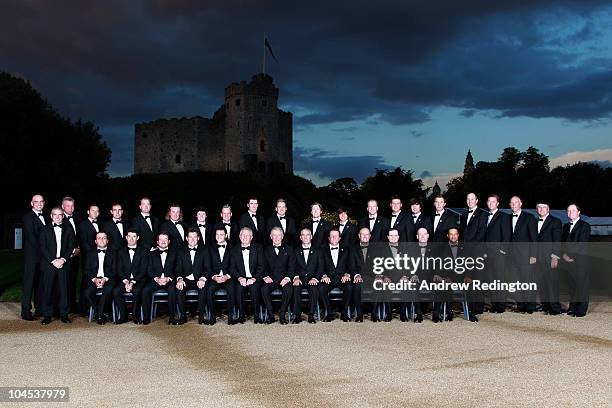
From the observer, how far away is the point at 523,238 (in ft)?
42.1

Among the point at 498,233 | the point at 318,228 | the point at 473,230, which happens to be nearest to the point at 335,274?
the point at 318,228

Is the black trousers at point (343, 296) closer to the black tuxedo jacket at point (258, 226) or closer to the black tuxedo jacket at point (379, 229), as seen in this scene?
the black tuxedo jacket at point (379, 229)

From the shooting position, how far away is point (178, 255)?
1202 centimetres

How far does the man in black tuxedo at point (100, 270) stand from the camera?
11545mm

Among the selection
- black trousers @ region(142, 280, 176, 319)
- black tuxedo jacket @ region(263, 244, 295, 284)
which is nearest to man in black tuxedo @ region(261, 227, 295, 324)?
black tuxedo jacket @ region(263, 244, 295, 284)

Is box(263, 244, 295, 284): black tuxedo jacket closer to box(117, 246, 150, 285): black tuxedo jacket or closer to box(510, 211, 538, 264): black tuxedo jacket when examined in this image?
box(117, 246, 150, 285): black tuxedo jacket

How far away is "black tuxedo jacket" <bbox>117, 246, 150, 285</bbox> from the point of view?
38.8 feet

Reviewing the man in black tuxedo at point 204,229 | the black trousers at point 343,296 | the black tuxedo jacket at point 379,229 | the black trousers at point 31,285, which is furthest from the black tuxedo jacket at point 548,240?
the black trousers at point 31,285

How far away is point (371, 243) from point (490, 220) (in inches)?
95.2

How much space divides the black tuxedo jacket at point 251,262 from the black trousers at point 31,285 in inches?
136

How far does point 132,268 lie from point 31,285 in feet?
6.10

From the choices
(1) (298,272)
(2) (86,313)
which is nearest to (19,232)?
(2) (86,313)

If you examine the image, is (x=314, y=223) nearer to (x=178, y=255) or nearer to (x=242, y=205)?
(x=178, y=255)

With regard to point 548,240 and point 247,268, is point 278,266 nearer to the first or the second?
point 247,268
